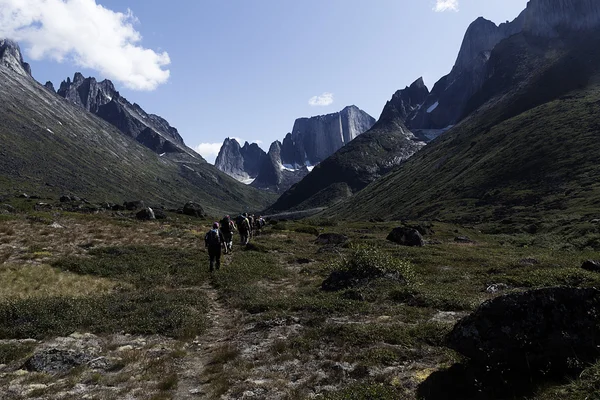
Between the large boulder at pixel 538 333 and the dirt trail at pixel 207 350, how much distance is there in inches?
273

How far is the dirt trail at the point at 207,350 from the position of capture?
1036 centimetres

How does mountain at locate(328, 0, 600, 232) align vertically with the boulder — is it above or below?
above

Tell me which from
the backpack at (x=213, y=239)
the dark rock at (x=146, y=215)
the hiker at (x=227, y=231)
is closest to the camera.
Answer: the backpack at (x=213, y=239)

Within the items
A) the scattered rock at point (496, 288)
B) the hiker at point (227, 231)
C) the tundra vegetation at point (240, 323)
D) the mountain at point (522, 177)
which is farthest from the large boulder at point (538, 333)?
the mountain at point (522, 177)

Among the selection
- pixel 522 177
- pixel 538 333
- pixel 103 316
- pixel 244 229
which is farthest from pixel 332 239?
pixel 522 177

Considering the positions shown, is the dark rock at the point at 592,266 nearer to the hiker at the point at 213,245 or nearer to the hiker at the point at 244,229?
the hiker at the point at 213,245

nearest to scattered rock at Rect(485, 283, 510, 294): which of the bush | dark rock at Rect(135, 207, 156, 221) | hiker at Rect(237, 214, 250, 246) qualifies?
the bush

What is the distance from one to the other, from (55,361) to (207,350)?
4713 millimetres

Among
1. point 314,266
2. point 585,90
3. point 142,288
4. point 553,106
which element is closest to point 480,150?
point 553,106

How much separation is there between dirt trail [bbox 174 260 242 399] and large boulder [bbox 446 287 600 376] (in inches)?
273

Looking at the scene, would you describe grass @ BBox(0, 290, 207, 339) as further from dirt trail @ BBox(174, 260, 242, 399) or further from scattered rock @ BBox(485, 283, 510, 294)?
scattered rock @ BBox(485, 283, 510, 294)

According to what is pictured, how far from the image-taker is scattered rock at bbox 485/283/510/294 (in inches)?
763

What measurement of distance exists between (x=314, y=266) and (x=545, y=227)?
60.6m

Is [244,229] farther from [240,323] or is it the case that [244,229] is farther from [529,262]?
[529,262]
